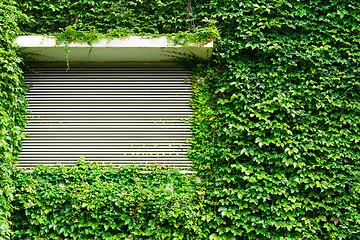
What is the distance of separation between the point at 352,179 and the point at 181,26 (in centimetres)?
419

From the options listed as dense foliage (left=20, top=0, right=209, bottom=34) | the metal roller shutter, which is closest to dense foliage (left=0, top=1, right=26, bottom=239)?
the metal roller shutter

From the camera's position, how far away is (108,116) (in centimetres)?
626

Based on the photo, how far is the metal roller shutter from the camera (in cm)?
600

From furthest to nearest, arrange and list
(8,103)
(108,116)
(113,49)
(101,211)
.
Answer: (108,116) < (113,49) < (8,103) < (101,211)

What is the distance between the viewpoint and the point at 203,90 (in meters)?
6.29

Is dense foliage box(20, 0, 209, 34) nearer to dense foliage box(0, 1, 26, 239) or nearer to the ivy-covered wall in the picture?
the ivy-covered wall

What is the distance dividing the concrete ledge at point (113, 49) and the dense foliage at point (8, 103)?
1.14 ft

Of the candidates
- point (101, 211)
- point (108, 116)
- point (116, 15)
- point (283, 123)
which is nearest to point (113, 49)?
point (116, 15)

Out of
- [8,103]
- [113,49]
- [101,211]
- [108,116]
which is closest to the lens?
[101,211]

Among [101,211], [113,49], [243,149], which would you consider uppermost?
[113,49]

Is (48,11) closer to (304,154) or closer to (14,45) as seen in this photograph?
(14,45)

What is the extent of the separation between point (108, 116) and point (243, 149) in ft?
8.61

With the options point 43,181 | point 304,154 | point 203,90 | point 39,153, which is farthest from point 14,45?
point 304,154

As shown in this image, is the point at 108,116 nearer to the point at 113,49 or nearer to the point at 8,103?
the point at 113,49
